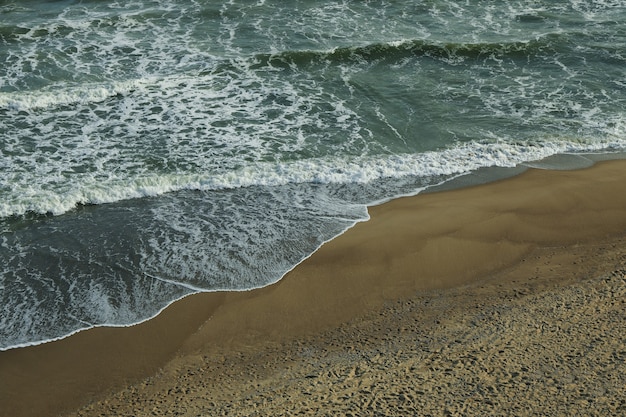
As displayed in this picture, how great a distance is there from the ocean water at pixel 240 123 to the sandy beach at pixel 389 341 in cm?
49

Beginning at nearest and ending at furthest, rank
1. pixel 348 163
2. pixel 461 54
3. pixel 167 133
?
pixel 348 163 < pixel 167 133 < pixel 461 54

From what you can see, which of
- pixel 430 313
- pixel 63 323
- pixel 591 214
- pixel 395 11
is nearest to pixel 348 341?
pixel 430 313

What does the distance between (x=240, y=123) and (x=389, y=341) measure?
20.3 ft

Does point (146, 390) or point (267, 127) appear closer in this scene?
point (146, 390)

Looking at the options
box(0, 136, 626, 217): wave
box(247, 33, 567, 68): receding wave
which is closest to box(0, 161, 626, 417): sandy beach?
box(0, 136, 626, 217): wave

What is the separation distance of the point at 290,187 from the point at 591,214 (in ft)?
13.7

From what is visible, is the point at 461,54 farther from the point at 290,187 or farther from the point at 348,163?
the point at 290,187

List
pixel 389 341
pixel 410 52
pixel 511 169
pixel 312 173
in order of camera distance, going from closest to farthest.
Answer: pixel 389 341 < pixel 312 173 < pixel 511 169 < pixel 410 52

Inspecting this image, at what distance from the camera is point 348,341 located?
22.8 ft

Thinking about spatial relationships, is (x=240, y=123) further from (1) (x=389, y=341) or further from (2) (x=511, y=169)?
(1) (x=389, y=341)

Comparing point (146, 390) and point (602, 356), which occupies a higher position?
point (602, 356)

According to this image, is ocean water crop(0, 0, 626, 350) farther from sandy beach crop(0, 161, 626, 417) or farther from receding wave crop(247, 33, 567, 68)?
sandy beach crop(0, 161, 626, 417)

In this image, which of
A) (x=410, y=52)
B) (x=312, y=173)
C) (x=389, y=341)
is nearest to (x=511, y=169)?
(x=312, y=173)

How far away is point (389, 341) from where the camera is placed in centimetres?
689
